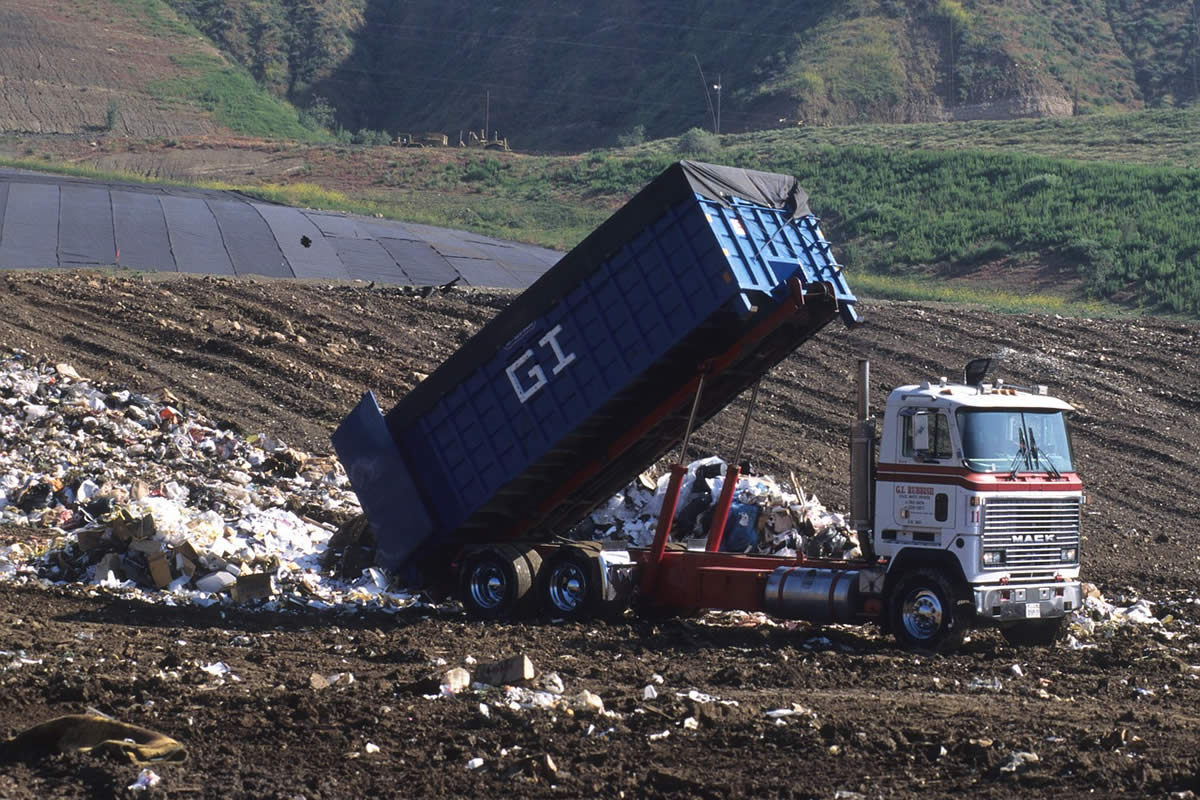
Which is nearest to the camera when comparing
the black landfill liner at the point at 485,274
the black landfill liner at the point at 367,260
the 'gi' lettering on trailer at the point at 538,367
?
the 'gi' lettering on trailer at the point at 538,367

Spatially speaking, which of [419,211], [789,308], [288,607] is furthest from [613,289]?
[419,211]

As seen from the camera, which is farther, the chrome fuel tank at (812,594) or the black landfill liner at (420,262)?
the black landfill liner at (420,262)

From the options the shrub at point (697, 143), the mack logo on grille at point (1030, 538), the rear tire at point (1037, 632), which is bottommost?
the rear tire at point (1037, 632)

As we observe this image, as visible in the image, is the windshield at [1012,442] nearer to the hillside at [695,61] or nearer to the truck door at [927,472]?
the truck door at [927,472]

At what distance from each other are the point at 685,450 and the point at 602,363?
1215 millimetres

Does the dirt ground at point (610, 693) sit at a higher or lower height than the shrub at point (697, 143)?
lower

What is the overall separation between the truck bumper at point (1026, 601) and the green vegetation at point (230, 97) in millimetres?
74275

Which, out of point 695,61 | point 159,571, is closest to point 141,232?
point 159,571

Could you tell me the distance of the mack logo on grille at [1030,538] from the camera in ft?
41.0

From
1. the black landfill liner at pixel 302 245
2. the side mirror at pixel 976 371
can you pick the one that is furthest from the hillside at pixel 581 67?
the side mirror at pixel 976 371

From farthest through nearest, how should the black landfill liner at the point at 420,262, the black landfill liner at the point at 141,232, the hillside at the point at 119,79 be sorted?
the hillside at the point at 119,79 < the black landfill liner at the point at 420,262 < the black landfill liner at the point at 141,232

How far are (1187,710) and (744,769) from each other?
3.87 metres

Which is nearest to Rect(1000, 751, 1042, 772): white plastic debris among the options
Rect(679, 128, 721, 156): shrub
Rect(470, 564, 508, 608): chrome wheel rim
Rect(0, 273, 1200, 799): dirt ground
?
Rect(0, 273, 1200, 799): dirt ground

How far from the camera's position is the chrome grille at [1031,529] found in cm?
1240
